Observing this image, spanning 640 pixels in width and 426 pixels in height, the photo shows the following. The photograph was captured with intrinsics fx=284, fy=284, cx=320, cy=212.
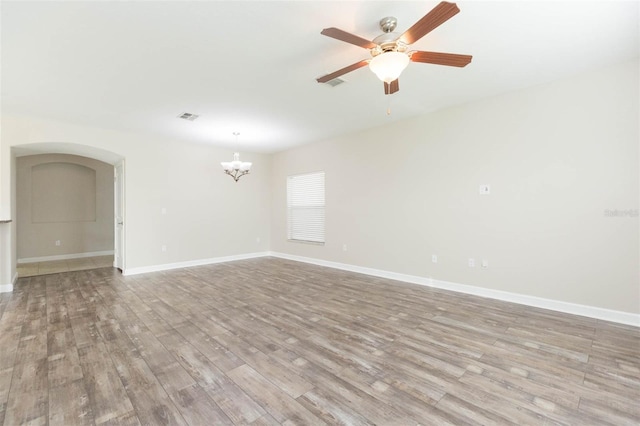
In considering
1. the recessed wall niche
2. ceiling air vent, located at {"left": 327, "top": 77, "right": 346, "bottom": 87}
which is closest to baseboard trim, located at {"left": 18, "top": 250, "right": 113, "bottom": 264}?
the recessed wall niche

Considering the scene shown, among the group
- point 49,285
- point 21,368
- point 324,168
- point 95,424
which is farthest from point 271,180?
point 95,424

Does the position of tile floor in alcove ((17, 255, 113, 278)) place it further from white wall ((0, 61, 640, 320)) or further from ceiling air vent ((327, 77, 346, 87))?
ceiling air vent ((327, 77, 346, 87))

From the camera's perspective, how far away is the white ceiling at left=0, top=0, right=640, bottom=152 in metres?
2.13

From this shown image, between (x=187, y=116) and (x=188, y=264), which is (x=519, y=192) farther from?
(x=188, y=264)

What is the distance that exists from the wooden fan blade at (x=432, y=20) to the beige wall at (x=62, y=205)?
8.95 metres

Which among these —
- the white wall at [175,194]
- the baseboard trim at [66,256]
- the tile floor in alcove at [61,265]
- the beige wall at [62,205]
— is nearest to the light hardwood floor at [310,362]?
the white wall at [175,194]

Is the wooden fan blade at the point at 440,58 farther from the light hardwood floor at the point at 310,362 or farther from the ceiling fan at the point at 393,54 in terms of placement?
the light hardwood floor at the point at 310,362

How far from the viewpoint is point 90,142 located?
4.97 metres

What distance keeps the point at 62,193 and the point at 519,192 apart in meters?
10.1

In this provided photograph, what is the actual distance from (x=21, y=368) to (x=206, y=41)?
9.81 feet

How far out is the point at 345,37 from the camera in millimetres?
1933

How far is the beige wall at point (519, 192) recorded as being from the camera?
3006mm

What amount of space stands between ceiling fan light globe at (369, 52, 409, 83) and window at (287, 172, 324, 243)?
4.10 m

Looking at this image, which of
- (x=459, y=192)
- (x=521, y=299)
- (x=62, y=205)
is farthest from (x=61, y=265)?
(x=521, y=299)
